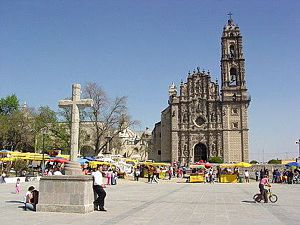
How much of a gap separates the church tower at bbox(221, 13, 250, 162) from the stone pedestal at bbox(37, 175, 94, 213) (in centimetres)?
5158

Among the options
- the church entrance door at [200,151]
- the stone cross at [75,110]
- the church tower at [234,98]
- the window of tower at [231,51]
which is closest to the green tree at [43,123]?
the church entrance door at [200,151]

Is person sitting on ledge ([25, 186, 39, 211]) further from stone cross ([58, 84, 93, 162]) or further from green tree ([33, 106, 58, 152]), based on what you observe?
green tree ([33, 106, 58, 152])

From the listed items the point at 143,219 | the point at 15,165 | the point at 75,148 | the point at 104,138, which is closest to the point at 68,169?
the point at 75,148

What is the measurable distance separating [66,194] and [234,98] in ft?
177

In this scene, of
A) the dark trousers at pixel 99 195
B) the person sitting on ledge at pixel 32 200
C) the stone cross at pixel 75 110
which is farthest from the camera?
the stone cross at pixel 75 110

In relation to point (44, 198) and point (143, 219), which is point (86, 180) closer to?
point (44, 198)

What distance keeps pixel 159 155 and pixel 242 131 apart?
58.2ft

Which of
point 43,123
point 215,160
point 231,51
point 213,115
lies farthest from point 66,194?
point 231,51

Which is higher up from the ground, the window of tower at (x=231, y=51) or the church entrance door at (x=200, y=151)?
the window of tower at (x=231, y=51)

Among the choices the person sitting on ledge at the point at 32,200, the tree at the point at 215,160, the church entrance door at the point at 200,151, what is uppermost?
the church entrance door at the point at 200,151

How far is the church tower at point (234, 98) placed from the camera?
200 ft

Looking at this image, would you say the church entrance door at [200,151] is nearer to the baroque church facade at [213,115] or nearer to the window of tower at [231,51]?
the baroque church facade at [213,115]

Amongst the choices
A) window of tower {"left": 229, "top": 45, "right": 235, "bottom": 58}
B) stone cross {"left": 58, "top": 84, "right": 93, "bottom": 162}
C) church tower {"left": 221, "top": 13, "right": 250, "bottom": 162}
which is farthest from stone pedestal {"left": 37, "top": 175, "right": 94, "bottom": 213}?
window of tower {"left": 229, "top": 45, "right": 235, "bottom": 58}

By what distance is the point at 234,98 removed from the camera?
6247cm
